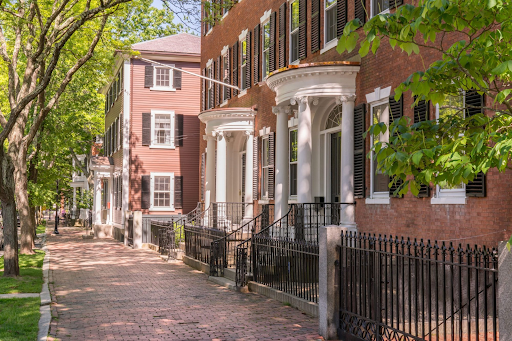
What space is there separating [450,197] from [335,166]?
5.67 meters

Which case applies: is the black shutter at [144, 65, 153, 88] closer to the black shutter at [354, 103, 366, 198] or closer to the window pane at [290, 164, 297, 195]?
the window pane at [290, 164, 297, 195]

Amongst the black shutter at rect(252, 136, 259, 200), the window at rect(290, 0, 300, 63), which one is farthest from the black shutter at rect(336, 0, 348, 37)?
the black shutter at rect(252, 136, 259, 200)

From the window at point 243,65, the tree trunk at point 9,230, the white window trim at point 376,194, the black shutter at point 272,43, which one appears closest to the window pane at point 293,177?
the black shutter at point 272,43

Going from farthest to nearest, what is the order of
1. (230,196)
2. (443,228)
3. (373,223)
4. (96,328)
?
1. (230,196)
2. (373,223)
3. (443,228)
4. (96,328)

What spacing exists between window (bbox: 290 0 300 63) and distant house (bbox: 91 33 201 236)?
17167 mm

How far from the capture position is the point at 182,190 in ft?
114

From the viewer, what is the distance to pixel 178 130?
3503 cm

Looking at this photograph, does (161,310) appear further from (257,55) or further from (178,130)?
(178,130)

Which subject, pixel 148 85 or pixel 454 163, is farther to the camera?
pixel 148 85

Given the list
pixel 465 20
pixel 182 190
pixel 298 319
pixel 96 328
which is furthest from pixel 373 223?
pixel 182 190

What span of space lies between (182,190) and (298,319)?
2488 centimetres

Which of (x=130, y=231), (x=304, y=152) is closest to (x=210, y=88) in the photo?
(x=130, y=231)

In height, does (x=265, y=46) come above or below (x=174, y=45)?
below

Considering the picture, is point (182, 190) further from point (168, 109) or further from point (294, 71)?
point (294, 71)
